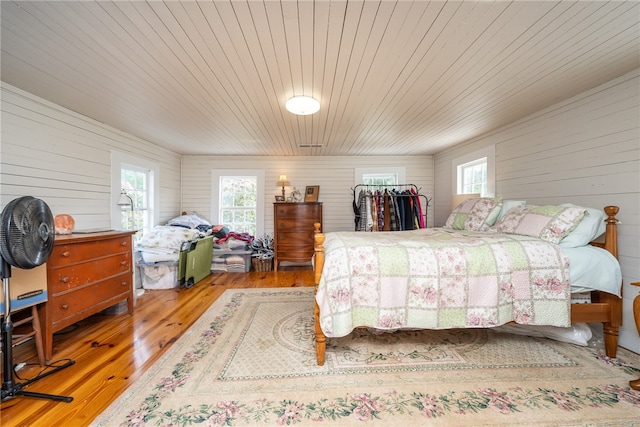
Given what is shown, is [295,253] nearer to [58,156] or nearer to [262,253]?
[262,253]

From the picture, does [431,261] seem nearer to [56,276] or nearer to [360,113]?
[360,113]

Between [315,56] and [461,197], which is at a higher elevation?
[315,56]

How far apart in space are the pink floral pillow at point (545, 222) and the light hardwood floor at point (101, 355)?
10.1 ft

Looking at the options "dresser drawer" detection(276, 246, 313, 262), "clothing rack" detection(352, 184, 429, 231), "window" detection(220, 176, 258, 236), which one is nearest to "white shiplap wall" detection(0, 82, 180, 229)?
"window" detection(220, 176, 258, 236)

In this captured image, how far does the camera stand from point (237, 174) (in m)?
4.89

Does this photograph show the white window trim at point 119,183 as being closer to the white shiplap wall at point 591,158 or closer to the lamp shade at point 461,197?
the lamp shade at point 461,197

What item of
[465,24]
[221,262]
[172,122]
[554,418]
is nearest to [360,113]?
[465,24]

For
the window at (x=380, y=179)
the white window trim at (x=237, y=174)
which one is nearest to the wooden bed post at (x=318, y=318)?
the white window trim at (x=237, y=174)

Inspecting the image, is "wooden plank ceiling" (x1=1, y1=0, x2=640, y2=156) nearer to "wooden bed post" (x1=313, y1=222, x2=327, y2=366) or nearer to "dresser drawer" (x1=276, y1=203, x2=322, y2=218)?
"wooden bed post" (x1=313, y1=222, x2=327, y2=366)

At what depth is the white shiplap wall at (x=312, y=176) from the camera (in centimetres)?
485

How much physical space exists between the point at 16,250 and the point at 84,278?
0.79 m

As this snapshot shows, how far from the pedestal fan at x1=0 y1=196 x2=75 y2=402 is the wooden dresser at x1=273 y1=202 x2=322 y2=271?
300 centimetres

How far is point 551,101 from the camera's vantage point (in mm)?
2453

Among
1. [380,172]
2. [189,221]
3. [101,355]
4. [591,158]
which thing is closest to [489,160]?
[591,158]
